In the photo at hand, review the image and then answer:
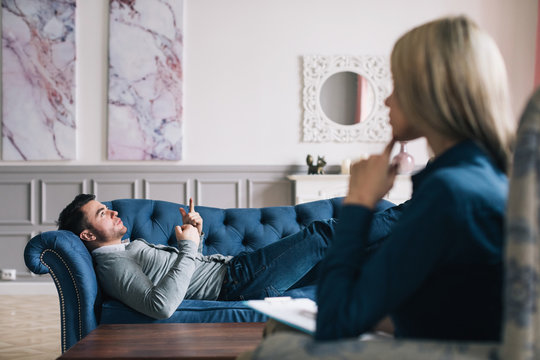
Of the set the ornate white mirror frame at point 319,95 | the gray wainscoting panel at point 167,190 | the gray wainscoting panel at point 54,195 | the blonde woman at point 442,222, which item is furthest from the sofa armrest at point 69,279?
the ornate white mirror frame at point 319,95

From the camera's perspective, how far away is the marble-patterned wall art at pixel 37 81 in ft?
16.0

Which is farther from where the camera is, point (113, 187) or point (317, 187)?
point (113, 187)

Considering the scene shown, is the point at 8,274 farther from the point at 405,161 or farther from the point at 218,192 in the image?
the point at 405,161

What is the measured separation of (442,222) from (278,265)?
1671 millimetres

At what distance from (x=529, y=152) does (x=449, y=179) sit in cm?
10

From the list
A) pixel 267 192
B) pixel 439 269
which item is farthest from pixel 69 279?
pixel 267 192

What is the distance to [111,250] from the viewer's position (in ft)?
7.83

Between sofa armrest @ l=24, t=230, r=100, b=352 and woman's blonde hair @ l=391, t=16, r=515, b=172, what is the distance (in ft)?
5.47

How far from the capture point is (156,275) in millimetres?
2346

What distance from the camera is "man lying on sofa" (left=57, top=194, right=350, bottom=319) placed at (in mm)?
2244

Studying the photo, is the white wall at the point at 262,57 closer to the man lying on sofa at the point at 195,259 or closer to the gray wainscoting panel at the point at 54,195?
the gray wainscoting panel at the point at 54,195

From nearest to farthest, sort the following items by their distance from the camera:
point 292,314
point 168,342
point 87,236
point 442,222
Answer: point 442,222, point 292,314, point 168,342, point 87,236

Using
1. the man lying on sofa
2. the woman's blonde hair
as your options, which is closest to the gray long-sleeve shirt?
the man lying on sofa

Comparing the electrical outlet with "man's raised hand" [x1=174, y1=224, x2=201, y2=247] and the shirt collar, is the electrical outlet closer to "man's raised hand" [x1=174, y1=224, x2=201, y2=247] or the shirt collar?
the shirt collar
